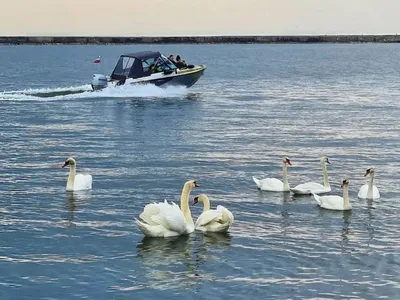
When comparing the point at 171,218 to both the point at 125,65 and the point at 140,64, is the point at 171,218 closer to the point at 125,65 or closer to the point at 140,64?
the point at 140,64

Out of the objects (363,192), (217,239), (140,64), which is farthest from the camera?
(140,64)

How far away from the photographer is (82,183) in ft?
75.6

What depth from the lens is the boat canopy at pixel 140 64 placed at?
54.0 metres

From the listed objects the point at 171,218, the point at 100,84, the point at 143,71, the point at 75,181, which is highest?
the point at 143,71

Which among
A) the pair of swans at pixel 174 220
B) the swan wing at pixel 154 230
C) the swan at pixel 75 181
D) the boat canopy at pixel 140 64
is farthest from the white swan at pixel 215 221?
the boat canopy at pixel 140 64

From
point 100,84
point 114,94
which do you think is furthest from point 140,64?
point 100,84

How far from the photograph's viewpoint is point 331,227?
19.0 metres

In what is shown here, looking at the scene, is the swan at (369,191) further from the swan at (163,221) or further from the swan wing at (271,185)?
the swan at (163,221)

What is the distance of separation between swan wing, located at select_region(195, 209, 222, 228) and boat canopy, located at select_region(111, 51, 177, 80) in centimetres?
3625

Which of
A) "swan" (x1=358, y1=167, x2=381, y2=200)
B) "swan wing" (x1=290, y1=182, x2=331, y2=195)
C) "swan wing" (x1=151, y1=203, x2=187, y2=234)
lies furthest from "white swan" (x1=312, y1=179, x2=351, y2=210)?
"swan wing" (x1=151, y1=203, x2=187, y2=234)

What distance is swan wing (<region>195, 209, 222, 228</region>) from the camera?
1820 cm

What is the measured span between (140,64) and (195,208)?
33.7 meters

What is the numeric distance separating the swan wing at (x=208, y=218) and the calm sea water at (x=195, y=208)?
0.98 ft

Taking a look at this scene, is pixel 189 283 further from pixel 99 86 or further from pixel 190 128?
pixel 99 86
